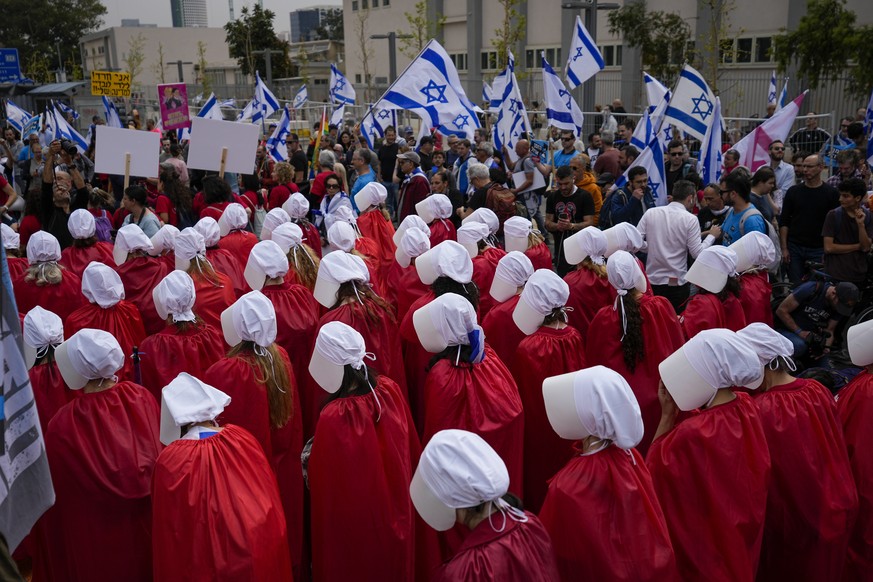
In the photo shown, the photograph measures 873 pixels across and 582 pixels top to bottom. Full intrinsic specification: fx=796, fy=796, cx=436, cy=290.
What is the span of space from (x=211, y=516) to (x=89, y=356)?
4.49ft

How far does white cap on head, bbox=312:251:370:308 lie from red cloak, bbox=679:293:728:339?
8.35ft

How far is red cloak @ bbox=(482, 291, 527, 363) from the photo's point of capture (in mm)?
6168

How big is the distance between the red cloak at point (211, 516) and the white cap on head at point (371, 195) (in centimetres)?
604

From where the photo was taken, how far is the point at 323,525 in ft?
14.4

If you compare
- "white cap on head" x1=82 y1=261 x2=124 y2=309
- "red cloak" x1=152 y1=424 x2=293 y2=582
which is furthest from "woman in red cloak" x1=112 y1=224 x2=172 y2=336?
"red cloak" x1=152 y1=424 x2=293 y2=582

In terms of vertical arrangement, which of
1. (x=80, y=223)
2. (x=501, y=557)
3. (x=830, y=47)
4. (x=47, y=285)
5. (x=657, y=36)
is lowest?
(x=501, y=557)

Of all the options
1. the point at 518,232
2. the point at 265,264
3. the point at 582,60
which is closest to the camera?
the point at 265,264

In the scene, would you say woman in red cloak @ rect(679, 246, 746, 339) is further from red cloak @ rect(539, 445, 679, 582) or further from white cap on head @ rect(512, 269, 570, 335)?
red cloak @ rect(539, 445, 679, 582)

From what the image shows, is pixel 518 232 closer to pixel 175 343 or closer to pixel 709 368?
pixel 175 343

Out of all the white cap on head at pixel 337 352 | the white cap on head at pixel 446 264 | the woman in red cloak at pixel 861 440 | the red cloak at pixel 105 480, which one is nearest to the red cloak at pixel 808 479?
the woman in red cloak at pixel 861 440

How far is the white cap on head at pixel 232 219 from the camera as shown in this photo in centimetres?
858

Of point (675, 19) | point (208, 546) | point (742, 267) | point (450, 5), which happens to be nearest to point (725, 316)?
point (742, 267)

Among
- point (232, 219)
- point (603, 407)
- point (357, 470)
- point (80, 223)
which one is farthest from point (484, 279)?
point (603, 407)

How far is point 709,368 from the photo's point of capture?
386 cm
